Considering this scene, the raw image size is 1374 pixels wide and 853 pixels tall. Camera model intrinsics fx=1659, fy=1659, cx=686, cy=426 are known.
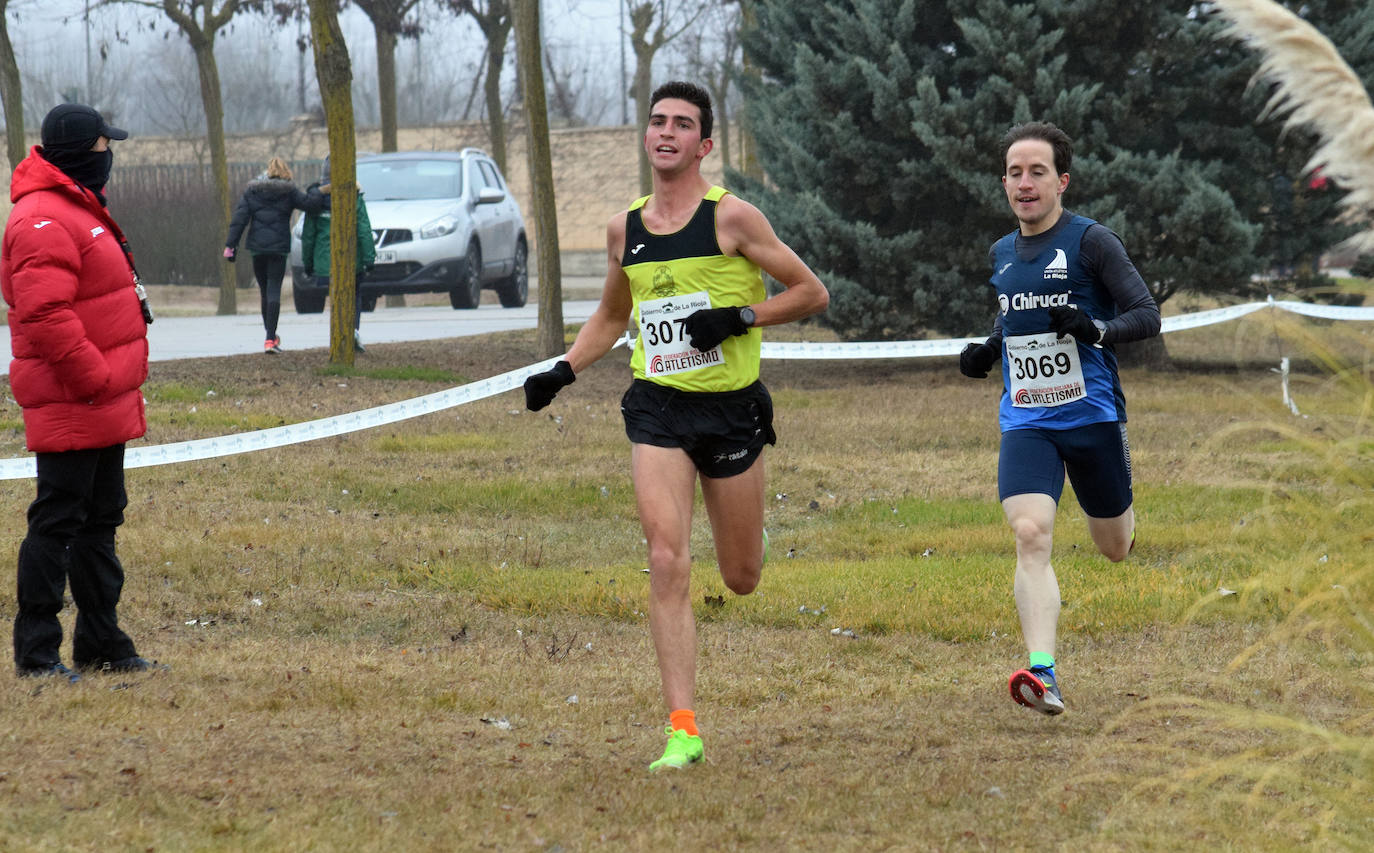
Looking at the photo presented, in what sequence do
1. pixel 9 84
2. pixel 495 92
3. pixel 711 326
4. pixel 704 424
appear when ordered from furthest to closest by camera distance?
1. pixel 495 92
2. pixel 9 84
3. pixel 704 424
4. pixel 711 326

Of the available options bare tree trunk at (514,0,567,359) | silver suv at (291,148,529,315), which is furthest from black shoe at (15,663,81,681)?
silver suv at (291,148,529,315)

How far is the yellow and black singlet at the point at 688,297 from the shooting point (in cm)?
523

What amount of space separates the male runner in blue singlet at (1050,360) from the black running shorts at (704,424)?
1026mm

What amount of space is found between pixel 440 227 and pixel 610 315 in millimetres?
16306

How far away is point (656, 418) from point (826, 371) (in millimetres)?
13115

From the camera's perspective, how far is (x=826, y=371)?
18.2m

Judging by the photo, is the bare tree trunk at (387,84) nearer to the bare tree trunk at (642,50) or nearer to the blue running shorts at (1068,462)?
the bare tree trunk at (642,50)

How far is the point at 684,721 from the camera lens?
490cm

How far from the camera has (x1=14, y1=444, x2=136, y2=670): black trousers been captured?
584 centimetres

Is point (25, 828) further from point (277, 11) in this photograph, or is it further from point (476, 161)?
point (277, 11)

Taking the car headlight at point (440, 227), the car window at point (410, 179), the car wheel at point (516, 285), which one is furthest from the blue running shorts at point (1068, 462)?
→ the car wheel at point (516, 285)

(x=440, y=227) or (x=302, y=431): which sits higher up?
(x=440, y=227)

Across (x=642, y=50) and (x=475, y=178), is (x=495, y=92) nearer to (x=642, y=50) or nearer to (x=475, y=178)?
(x=642, y=50)

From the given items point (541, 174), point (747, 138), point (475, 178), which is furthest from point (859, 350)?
point (747, 138)
